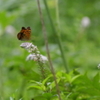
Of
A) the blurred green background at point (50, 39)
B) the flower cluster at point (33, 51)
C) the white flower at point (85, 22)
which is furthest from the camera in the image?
the white flower at point (85, 22)

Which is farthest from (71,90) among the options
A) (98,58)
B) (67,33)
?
(67,33)

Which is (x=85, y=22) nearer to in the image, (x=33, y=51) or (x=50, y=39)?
(x=50, y=39)

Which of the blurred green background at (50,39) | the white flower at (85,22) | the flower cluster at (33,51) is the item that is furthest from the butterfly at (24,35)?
the white flower at (85,22)

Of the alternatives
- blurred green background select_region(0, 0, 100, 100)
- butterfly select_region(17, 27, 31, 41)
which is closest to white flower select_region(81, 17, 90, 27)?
blurred green background select_region(0, 0, 100, 100)

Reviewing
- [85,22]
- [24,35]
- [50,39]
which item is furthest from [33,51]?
[50,39]

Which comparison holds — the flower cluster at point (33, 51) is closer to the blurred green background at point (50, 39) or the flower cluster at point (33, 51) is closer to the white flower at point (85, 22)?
the blurred green background at point (50, 39)

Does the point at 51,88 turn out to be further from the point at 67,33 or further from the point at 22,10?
the point at 67,33

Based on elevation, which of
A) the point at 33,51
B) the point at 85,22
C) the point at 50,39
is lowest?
the point at 33,51

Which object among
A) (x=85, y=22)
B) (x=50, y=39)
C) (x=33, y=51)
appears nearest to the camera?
(x=33, y=51)
